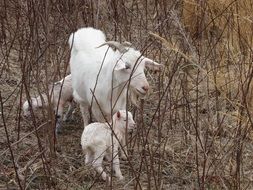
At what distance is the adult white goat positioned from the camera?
421 centimetres

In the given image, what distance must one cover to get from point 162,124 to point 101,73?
0.59 m

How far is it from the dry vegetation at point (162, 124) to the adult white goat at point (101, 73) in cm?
13

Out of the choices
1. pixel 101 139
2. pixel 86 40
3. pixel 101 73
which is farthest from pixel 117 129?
pixel 86 40

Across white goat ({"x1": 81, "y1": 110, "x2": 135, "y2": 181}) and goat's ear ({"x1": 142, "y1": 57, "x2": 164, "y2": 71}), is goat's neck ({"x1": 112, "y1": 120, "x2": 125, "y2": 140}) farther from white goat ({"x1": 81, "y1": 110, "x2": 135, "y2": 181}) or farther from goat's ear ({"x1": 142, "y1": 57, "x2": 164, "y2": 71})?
goat's ear ({"x1": 142, "y1": 57, "x2": 164, "y2": 71})

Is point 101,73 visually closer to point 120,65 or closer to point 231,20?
point 120,65

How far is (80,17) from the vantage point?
21.3ft

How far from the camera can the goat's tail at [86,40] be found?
4977 millimetres

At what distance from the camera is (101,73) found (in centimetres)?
460

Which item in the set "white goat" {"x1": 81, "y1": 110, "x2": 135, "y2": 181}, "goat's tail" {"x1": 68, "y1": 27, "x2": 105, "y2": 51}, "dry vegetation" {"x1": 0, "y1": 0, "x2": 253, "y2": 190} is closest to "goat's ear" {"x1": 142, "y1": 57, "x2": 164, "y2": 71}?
"dry vegetation" {"x1": 0, "y1": 0, "x2": 253, "y2": 190}

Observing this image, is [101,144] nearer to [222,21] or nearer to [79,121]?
[79,121]

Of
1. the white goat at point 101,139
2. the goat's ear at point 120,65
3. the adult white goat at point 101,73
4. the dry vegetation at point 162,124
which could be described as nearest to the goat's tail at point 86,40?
the adult white goat at point 101,73

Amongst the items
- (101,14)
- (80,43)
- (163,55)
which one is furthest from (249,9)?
(101,14)

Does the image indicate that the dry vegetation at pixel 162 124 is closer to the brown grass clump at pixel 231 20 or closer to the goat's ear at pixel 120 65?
the brown grass clump at pixel 231 20

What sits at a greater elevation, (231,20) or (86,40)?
(231,20)
